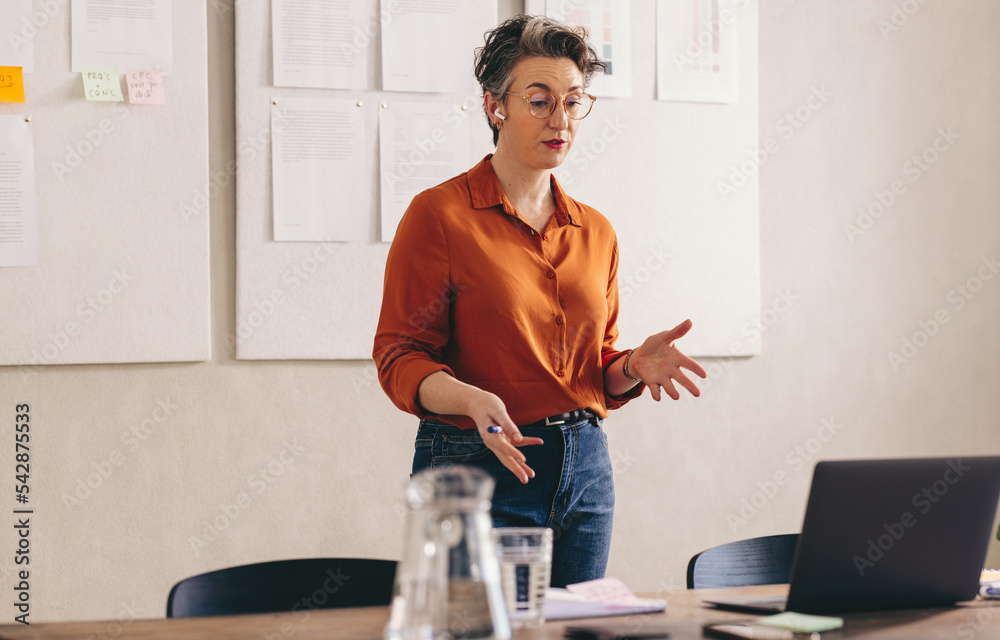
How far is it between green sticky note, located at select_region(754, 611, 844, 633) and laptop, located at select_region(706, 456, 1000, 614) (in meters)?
0.02

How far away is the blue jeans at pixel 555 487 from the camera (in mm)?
1635

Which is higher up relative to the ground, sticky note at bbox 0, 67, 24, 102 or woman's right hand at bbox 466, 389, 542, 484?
sticky note at bbox 0, 67, 24, 102

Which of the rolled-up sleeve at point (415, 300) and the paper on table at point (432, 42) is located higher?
the paper on table at point (432, 42)

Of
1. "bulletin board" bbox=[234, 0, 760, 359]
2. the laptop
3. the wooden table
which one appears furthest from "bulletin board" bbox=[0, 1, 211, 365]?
the laptop

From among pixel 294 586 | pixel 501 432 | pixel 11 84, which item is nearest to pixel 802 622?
pixel 501 432

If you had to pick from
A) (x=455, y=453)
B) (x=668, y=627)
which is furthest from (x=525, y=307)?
(x=668, y=627)

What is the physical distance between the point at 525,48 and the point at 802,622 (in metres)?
1.16

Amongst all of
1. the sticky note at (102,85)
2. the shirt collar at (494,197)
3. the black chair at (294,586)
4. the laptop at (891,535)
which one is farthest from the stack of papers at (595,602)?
the sticky note at (102,85)

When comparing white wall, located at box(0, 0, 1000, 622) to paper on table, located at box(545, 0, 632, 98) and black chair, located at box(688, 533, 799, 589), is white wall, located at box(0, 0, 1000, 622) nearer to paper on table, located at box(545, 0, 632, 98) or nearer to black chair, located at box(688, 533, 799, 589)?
paper on table, located at box(545, 0, 632, 98)

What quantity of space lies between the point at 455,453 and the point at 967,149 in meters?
2.32

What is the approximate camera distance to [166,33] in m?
2.48

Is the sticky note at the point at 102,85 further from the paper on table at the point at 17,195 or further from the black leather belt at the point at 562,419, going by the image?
the black leather belt at the point at 562,419

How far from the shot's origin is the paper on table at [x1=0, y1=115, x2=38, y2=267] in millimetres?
2396

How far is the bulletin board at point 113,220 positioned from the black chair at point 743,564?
58.4 inches
